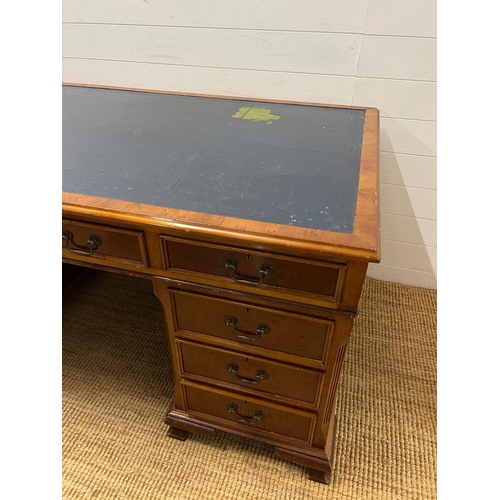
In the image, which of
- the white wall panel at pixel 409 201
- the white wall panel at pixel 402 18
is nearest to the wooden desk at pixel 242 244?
the white wall panel at pixel 402 18

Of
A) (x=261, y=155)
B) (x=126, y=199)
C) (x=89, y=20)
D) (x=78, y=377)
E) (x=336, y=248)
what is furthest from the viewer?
(x=89, y=20)

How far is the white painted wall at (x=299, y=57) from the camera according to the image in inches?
49.8

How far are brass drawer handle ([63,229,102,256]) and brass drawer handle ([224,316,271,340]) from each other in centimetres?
33

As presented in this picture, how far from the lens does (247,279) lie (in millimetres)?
791

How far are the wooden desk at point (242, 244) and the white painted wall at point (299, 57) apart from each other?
27 centimetres

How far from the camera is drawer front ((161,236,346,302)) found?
28.9 inches

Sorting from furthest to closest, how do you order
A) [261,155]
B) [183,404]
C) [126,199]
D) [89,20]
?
[89,20] → [183,404] → [261,155] → [126,199]

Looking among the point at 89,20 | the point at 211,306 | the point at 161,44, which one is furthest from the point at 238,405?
the point at 89,20

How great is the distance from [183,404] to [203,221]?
63cm

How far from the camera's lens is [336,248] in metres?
0.67

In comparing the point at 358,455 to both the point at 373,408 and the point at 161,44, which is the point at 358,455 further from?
the point at 161,44

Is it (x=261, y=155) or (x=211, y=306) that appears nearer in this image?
(x=211, y=306)

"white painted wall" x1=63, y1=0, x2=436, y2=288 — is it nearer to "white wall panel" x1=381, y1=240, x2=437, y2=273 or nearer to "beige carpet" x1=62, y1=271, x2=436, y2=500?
"white wall panel" x1=381, y1=240, x2=437, y2=273

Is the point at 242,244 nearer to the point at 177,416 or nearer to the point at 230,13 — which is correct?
the point at 177,416
